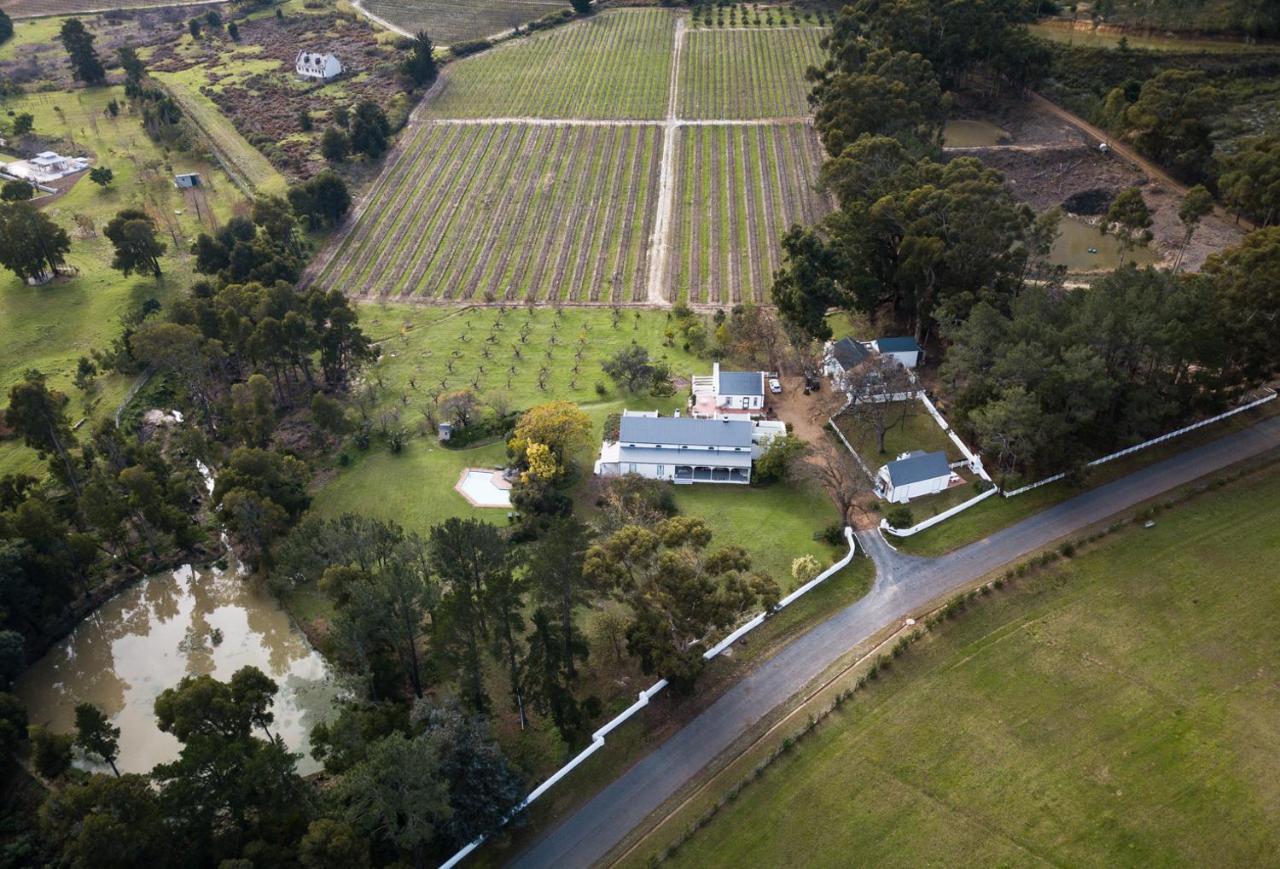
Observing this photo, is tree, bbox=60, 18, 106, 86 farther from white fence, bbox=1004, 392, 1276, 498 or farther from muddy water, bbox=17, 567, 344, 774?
white fence, bbox=1004, 392, 1276, 498

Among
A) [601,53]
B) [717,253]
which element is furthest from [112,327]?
[601,53]

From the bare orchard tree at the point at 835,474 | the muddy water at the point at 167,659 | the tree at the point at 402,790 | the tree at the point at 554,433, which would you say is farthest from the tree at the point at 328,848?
the bare orchard tree at the point at 835,474

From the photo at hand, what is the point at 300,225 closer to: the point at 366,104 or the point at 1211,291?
the point at 366,104

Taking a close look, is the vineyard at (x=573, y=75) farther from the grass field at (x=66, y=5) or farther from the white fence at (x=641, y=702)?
the white fence at (x=641, y=702)

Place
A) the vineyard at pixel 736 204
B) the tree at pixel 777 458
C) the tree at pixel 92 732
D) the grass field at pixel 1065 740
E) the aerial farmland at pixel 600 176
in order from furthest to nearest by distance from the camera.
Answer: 1. the aerial farmland at pixel 600 176
2. the vineyard at pixel 736 204
3. the tree at pixel 777 458
4. the tree at pixel 92 732
5. the grass field at pixel 1065 740

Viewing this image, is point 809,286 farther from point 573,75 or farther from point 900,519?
point 573,75
